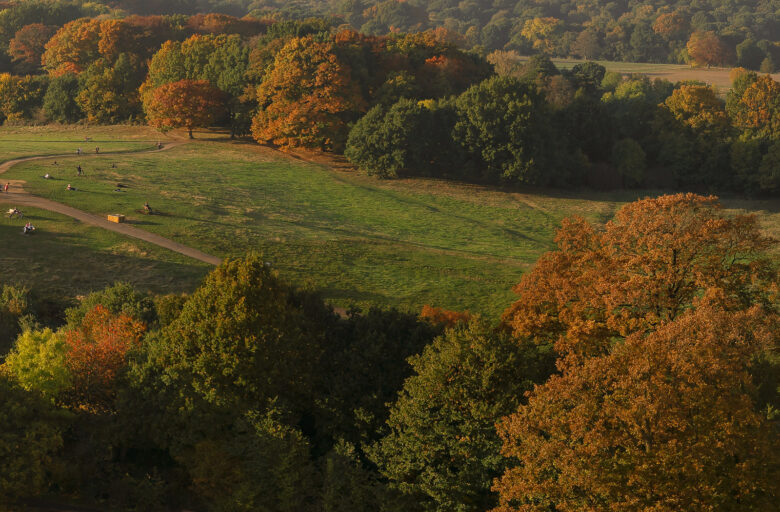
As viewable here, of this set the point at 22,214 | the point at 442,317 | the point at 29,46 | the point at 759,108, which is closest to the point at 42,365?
the point at 442,317

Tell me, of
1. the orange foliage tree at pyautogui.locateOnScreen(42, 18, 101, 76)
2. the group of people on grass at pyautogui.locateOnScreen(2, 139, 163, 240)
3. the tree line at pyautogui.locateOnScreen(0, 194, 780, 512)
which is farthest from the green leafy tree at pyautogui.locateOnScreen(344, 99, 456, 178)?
the orange foliage tree at pyautogui.locateOnScreen(42, 18, 101, 76)

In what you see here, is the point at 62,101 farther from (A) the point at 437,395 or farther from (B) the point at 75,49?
(A) the point at 437,395

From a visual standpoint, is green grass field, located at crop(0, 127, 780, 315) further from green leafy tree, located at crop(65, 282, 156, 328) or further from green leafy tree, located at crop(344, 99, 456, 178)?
green leafy tree, located at crop(65, 282, 156, 328)

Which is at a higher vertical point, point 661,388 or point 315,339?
point 661,388

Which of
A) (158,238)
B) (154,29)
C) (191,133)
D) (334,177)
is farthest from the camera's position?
(154,29)

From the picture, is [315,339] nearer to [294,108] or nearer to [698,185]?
[294,108]

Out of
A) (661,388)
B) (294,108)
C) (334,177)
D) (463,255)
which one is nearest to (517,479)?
(661,388)
